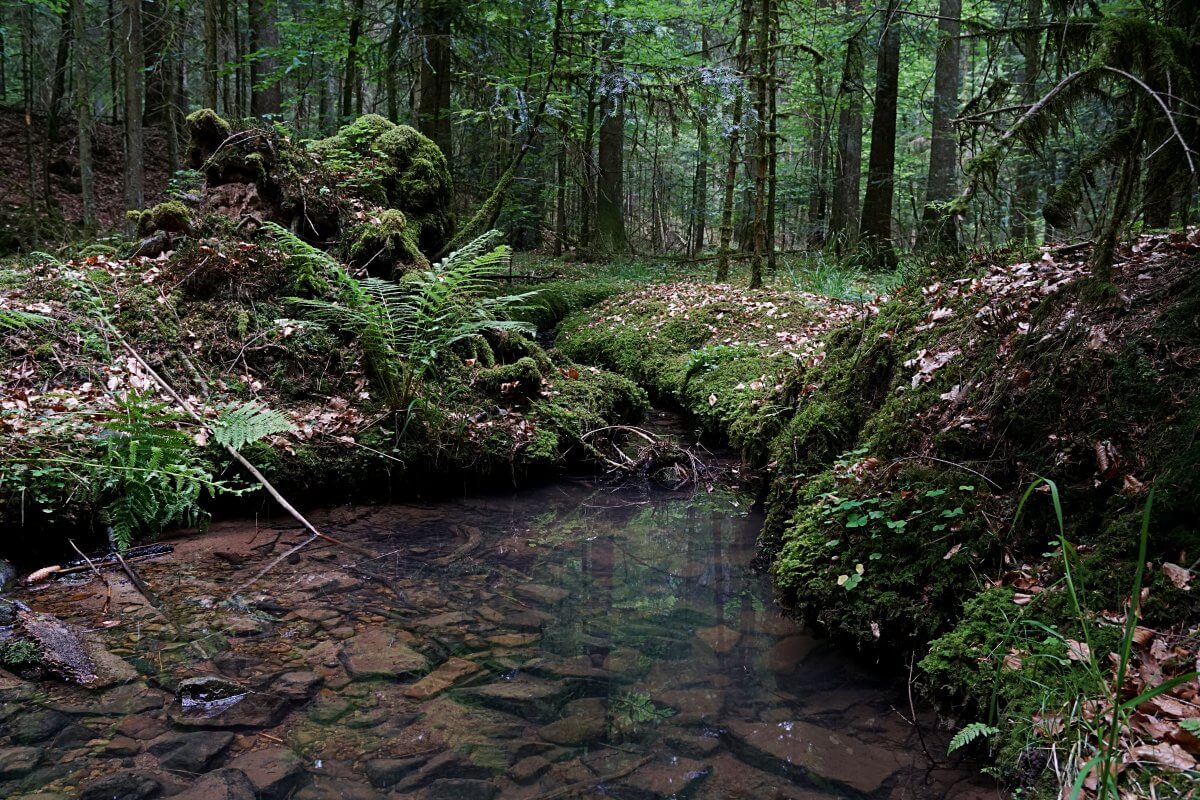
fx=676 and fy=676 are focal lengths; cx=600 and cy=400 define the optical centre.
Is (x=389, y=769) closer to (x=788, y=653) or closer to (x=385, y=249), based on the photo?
(x=788, y=653)

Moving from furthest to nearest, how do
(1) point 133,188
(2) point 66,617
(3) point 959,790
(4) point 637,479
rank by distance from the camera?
(1) point 133,188 < (4) point 637,479 < (2) point 66,617 < (3) point 959,790

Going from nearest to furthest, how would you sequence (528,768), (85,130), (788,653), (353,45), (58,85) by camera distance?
(528,768), (788,653), (353,45), (85,130), (58,85)

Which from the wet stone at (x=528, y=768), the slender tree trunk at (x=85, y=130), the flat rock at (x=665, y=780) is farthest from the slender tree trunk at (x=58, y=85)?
the flat rock at (x=665, y=780)

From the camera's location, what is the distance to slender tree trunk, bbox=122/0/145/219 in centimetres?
988

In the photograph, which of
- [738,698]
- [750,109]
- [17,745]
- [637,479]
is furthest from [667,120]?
[17,745]

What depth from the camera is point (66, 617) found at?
3.10 metres

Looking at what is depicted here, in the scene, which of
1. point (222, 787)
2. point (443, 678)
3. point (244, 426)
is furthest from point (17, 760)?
point (244, 426)

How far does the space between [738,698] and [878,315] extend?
286 cm

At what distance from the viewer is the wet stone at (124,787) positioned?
2.14 metres

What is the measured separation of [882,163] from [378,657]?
1274 cm

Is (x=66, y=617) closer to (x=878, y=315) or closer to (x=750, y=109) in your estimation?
(x=878, y=315)

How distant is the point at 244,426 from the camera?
12.9ft

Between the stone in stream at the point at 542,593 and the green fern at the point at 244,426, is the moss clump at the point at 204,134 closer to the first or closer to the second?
the green fern at the point at 244,426

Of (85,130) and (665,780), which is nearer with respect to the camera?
(665,780)
